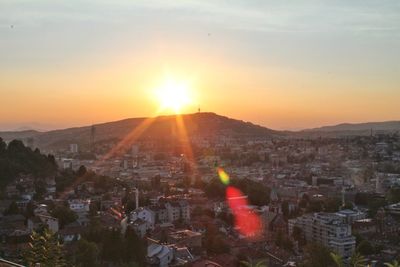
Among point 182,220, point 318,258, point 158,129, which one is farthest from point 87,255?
Result: point 158,129

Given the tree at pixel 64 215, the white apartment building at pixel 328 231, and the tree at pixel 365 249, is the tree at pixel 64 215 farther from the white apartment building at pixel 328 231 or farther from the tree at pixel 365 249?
the tree at pixel 365 249

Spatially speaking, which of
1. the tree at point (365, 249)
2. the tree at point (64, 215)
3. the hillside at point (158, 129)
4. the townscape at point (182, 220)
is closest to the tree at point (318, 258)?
the townscape at point (182, 220)

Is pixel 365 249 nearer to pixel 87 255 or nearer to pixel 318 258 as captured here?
pixel 318 258

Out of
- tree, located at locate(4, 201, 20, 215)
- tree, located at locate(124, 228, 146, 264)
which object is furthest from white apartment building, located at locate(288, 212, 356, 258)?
tree, located at locate(4, 201, 20, 215)

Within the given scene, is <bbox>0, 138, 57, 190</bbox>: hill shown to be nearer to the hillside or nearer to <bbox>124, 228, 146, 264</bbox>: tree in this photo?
<bbox>124, 228, 146, 264</bbox>: tree

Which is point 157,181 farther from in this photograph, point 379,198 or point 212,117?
point 212,117
